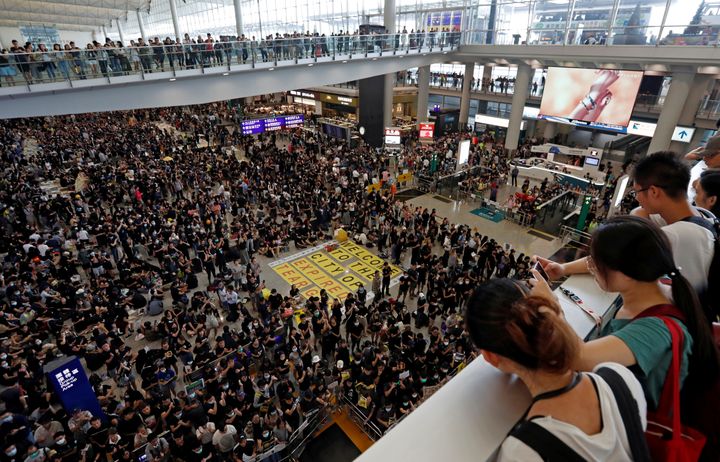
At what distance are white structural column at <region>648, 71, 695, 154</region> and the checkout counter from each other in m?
25.2

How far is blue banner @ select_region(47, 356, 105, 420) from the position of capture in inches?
287

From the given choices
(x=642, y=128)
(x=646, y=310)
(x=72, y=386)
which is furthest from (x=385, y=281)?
(x=642, y=128)

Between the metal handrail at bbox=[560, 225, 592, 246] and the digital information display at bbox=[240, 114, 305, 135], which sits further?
the digital information display at bbox=[240, 114, 305, 135]

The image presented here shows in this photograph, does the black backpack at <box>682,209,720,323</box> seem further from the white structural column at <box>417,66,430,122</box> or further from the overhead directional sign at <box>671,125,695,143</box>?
the white structural column at <box>417,66,430,122</box>

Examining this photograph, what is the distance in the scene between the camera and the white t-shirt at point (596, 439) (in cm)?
95

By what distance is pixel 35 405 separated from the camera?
7828mm

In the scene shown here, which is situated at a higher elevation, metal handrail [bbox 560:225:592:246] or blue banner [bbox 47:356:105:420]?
blue banner [bbox 47:356:105:420]

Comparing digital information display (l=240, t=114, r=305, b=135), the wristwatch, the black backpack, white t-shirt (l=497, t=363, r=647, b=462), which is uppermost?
white t-shirt (l=497, t=363, r=647, b=462)

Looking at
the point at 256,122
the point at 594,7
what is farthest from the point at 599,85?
the point at 256,122

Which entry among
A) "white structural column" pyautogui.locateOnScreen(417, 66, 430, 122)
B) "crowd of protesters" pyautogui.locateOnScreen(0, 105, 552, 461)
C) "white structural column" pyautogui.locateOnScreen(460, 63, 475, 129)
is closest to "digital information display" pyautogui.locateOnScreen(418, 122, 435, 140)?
"white structural column" pyautogui.locateOnScreen(417, 66, 430, 122)

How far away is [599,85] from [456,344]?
22.0m

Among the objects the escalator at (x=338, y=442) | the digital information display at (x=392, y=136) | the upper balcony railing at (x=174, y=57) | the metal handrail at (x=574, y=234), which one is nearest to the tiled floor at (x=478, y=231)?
the metal handrail at (x=574, y=234)

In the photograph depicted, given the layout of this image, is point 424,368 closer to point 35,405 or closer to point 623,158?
point 35,405

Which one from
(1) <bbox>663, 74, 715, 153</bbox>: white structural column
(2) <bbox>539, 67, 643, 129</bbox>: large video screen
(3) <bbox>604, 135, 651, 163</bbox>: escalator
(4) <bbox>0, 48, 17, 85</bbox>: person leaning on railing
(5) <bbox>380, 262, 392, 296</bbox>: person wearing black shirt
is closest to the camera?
(4) <bbox>0, 48, 17, 85</bbox>: person leaning on railing
